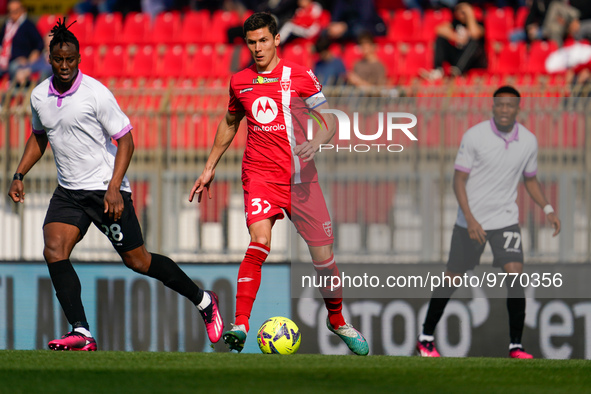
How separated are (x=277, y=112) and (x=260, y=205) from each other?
599 millimetres

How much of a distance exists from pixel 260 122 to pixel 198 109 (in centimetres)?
266

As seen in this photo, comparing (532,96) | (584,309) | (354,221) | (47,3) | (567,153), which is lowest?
(584,309)

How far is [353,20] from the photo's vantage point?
510 inches

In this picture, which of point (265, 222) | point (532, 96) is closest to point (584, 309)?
point (532, 96)

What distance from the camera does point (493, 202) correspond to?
7.26 m

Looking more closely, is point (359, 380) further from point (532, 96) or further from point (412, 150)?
point (532, 96)

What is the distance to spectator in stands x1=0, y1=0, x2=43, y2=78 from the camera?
12.3 meters

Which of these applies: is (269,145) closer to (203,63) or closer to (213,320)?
(213,320)

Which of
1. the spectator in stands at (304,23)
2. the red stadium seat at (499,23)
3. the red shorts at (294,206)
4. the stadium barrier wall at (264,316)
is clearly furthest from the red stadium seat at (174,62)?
the red shorts at (294,206)

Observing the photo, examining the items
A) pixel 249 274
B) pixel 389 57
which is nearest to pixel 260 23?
pixel 249 274

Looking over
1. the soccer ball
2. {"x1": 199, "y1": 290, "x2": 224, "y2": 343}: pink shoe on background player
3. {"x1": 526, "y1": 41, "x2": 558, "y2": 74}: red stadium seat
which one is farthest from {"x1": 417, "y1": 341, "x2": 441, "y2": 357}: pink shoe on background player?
{"x1": 526, "y1": 41, "x2": 558, "y2": 74}: red stadium seat

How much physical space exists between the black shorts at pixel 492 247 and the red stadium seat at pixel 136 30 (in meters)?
7.83

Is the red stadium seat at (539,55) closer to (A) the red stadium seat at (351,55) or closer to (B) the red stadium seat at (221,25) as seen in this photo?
(A) the red stadium seat at (351,55)

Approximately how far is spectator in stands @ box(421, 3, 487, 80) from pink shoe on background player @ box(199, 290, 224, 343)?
5.68 metres
